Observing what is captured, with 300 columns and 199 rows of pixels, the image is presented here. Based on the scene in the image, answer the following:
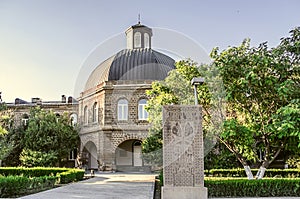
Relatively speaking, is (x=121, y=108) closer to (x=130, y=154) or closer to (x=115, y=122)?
(x=115, y=122)

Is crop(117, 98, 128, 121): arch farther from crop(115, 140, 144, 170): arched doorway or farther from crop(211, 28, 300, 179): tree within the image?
crop(211, 28, 300, 179): tree

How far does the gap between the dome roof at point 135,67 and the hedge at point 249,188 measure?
16.6 metres

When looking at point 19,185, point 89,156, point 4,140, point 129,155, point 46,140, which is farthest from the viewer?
point 89,156

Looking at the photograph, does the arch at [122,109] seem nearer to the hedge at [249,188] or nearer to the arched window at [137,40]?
the arched window at [137,40]

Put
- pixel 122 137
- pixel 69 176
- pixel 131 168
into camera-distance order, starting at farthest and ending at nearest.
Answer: pixel 131 168
pixel 122 137
pixel 69 176

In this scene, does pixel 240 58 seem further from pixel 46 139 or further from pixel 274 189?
pixel 46 139

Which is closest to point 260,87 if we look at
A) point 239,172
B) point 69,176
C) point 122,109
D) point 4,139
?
point 239,172

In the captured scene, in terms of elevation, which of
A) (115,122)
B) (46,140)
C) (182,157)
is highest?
(115,122)

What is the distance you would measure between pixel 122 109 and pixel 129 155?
4.10m

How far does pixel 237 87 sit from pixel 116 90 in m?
15.5

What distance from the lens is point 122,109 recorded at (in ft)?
91.4

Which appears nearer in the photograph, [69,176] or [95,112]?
[69,176]

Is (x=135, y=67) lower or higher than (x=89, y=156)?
higher

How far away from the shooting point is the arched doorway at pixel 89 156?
30406 mm
